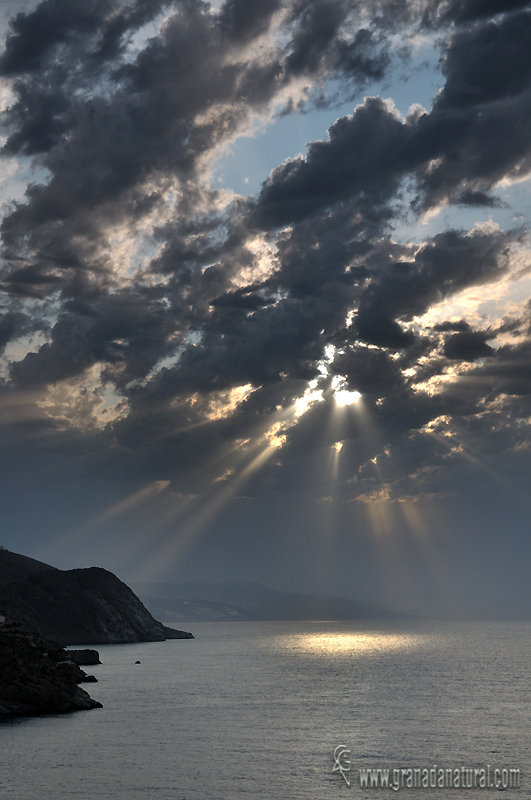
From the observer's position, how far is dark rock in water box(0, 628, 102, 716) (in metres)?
83.6

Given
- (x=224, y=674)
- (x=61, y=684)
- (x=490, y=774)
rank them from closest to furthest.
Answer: (x=490, y=774), (x=61, y=684), (x=224, y=674)

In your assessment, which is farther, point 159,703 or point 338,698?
point 338,698

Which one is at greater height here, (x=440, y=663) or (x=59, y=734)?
(x=59, y=734)

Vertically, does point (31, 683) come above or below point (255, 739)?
above

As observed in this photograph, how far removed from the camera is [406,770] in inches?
2355

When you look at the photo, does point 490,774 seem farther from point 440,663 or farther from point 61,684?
point 440,663

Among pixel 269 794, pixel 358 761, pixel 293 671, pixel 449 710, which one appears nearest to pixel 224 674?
pixel 293 671

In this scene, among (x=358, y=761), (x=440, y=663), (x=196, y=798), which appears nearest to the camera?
(x=196, y=798)

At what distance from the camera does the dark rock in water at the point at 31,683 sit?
3292 inches

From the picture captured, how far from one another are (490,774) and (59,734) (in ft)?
145

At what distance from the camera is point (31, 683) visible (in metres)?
86.1

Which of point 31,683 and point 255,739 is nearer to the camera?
point 255,739

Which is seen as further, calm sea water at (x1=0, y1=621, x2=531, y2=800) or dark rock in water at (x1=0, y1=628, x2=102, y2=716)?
dark rock in water at (x1=0, y1=628, x2=102, y2=716)

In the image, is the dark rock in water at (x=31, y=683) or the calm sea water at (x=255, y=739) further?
the dark rock in water at (x=31, y=683)
